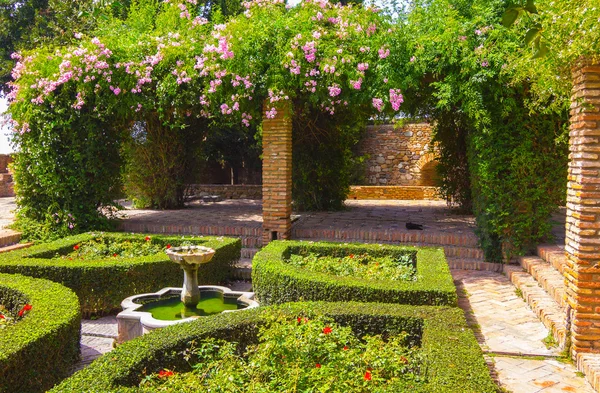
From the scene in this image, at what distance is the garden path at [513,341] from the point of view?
4035mm

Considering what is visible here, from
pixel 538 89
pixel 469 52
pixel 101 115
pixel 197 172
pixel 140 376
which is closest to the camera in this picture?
pixel 140 376

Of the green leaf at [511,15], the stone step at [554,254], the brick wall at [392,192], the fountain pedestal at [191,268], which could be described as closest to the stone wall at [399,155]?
the brick wall at [392,192]

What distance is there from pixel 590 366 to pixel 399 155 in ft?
49.0

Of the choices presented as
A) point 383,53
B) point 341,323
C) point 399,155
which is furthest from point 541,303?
point 399,155

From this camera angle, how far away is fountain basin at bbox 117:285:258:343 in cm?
502

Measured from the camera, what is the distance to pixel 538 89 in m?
5.64

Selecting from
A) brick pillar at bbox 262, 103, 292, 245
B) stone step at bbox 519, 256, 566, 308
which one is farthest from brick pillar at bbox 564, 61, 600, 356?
brick pillar at bbox 262, 103, 292, 245

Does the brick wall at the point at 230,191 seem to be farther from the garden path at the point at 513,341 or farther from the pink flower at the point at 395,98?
the garden path at the point at 513,341

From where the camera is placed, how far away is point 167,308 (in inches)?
218

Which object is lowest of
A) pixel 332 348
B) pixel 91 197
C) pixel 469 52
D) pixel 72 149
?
pixel 332 348

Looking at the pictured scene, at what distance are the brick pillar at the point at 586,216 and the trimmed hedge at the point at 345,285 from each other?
3.58 feet

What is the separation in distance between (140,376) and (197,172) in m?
12.0

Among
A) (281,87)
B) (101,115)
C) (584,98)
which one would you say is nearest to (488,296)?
(584,98)

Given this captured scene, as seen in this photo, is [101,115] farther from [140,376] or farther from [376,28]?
[140,376]
